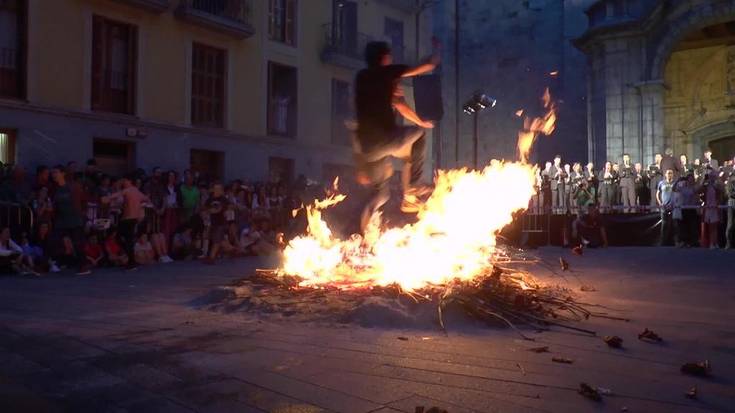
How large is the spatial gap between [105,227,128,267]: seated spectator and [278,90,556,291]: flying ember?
16.9 ft

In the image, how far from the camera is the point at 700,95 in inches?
Result: 944

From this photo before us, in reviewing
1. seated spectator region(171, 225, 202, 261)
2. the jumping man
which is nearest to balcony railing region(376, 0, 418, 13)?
seated spectator region(171, 225, 202, 261)

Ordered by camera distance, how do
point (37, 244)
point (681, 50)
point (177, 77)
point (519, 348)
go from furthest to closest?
point (681, 50) → point (177, 77) → point (37, 244) → point (519, 348)

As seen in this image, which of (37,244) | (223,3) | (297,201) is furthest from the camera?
(223,3)

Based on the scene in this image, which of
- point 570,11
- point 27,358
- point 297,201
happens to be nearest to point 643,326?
point 27,358

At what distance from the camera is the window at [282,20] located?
76.4 feet

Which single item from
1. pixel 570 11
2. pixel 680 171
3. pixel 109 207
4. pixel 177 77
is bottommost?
pixel 109 207

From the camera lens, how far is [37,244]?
37.4 ft

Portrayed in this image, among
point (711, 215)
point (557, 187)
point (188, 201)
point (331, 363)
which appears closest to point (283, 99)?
point (188, 201)

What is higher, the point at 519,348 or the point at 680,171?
the point at 680,171

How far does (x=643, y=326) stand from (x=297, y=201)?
Answer: 1342 centimetres

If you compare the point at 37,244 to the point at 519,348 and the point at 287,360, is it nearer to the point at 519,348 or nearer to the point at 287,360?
the point at 287,360

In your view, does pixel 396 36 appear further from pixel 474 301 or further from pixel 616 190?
pixel 474 301

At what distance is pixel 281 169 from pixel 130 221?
1248 centimetres
